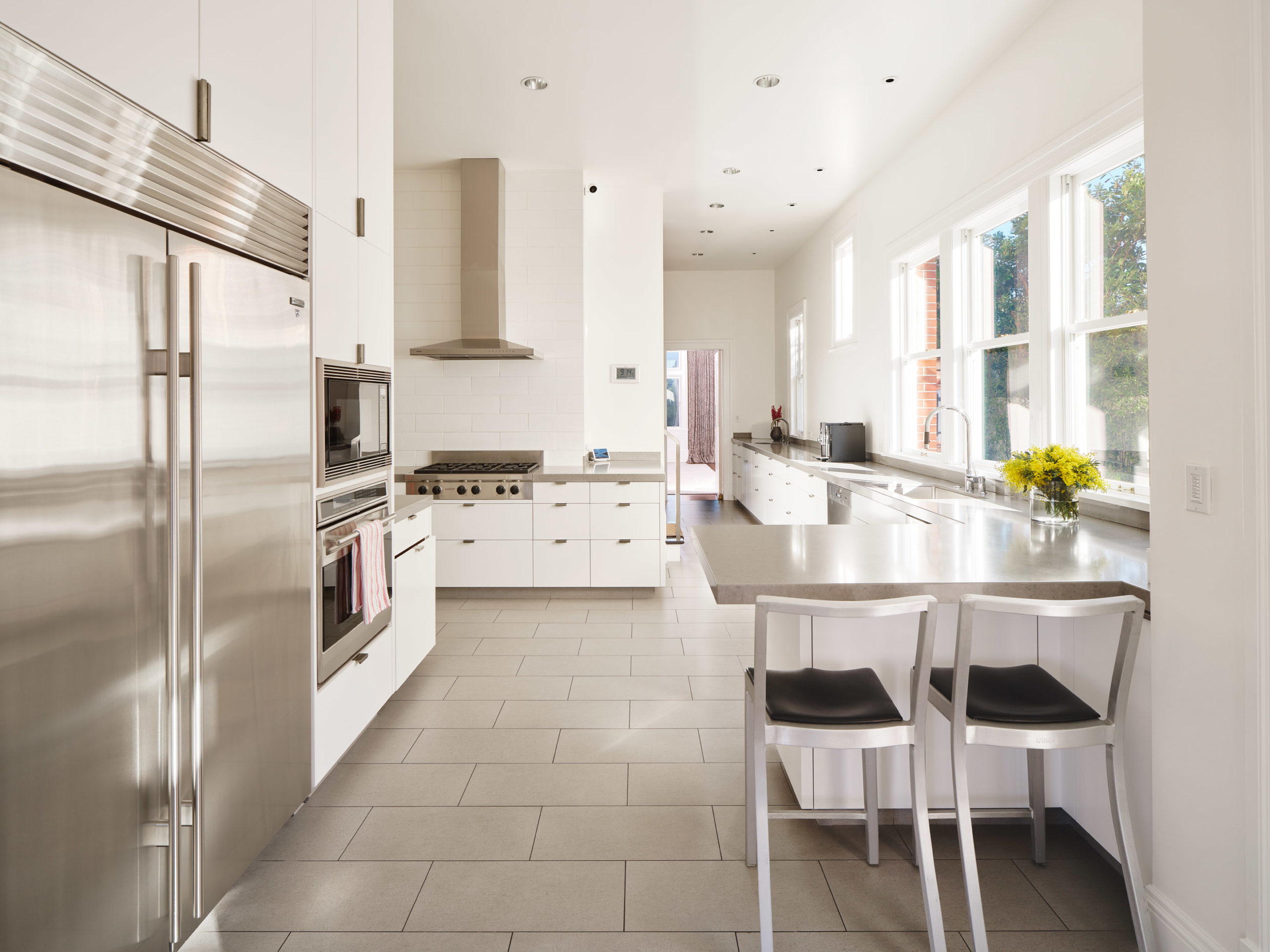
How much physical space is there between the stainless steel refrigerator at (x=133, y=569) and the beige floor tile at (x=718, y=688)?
1.77 metres

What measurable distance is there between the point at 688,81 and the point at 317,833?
12.5ft

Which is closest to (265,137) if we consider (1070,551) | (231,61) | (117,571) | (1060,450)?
(231,61)

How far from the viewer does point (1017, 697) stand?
1.76m

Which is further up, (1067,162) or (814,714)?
(1067,162)

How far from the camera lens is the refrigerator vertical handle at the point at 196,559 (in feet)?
4.84

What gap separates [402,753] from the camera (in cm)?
267

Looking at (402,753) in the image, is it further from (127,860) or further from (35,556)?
(35,556)

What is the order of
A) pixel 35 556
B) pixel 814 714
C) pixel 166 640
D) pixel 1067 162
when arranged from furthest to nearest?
pixel 1067 162 → pixel 814 714 → pixel 166 640 → pixel 35 556

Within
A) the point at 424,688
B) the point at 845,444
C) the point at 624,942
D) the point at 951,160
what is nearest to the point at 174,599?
the point at 624,942

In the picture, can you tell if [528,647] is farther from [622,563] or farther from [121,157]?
[121,157]

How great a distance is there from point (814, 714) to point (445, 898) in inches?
41.0

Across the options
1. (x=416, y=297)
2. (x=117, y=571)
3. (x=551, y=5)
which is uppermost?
(x=551, y=5)

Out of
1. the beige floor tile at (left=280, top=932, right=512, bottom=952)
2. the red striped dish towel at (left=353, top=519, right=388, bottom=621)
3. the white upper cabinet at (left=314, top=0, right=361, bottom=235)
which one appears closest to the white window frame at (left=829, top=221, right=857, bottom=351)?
the white upper cabinet at (left=314, top=0, right=361, bottom=235)

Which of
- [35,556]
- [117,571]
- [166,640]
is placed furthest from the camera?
[166,640]
